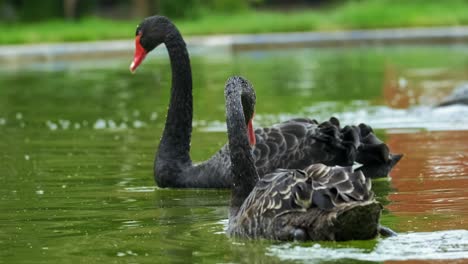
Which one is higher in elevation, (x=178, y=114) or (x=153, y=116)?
(x=178, y=114)

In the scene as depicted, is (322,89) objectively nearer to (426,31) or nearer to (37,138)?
(37,138)

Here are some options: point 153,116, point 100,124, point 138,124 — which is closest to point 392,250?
point 138,124

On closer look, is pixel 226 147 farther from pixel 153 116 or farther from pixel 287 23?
pixel 287 23

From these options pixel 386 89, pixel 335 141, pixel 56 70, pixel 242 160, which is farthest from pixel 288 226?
pixel 56 70

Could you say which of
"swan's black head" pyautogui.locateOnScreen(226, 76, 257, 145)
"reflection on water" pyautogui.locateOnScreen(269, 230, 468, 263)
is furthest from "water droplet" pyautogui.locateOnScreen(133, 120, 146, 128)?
"reflection on water" pyautogui.locateOnScreen(269, 230, 468, 263)

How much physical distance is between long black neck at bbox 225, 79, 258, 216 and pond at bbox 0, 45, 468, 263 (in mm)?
229

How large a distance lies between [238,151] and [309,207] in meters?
0.76

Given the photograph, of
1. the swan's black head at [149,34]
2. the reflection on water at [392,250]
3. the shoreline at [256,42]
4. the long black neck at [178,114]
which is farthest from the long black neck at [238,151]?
the shoreline at [256,42]

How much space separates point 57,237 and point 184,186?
1918 millimetres

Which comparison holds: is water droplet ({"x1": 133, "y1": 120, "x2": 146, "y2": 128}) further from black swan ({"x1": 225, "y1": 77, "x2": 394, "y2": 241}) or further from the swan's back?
the swan's back

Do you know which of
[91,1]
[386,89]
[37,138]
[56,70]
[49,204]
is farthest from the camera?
[91,1]

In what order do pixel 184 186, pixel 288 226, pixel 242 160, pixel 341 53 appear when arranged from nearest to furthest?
pixel 288 226
pixel 242 160
pixel 184 186
pixel 341 53

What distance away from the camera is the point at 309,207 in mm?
5520

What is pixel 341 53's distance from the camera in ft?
81.3
